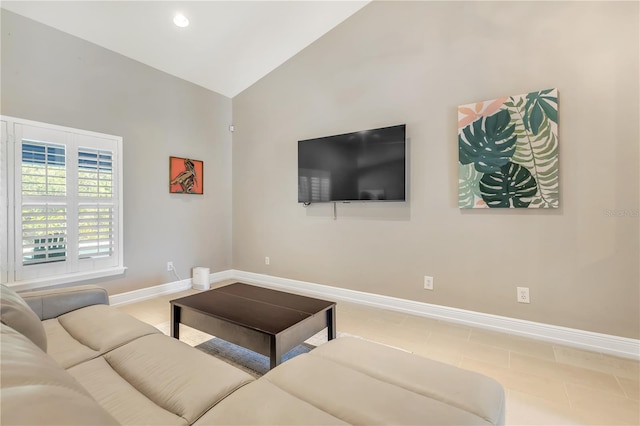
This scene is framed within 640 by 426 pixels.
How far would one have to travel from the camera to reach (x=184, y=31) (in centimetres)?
329

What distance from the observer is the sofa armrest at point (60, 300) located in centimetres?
180

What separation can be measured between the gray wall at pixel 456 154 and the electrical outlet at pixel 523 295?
0.14ft

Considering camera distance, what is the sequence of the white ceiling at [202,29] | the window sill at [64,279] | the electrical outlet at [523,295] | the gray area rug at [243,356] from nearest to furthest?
the gray area rug at [243,356], the electrical outlet at [523,295], the window sill at [64,279], the white ceiling at [202,29]

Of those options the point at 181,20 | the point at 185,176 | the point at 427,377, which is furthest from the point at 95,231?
the point at 427,377

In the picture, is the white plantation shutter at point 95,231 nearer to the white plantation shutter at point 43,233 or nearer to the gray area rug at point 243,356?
the white plantation shutter at point 43,233

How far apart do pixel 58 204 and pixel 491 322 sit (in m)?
4.26

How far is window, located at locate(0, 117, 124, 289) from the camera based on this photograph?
268cm

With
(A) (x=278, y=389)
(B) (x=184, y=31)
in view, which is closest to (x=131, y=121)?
(B) (x=184, y=31)

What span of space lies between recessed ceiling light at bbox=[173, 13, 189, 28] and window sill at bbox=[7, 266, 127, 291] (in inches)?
107

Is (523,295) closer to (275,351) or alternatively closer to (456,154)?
(456,154)

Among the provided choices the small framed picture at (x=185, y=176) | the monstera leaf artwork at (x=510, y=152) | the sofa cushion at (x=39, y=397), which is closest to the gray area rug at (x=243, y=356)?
the sofa cushion at (x=39, y=397)

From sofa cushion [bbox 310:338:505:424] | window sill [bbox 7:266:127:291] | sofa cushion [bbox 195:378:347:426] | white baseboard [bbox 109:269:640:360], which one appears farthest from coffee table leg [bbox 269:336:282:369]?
window sill [bbox 7:266:127:291]

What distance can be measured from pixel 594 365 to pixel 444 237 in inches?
55.0

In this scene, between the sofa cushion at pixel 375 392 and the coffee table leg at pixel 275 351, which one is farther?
the coffee table leg at pixel 275 351
